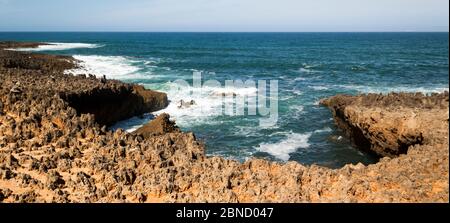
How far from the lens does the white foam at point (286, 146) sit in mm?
21875

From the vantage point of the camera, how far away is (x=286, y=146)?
75.9 feet

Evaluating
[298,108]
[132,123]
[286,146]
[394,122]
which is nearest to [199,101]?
[298,108]

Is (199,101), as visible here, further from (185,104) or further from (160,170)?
(160,170)

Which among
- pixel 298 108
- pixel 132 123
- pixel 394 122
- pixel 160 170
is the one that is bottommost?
pixel 298 108

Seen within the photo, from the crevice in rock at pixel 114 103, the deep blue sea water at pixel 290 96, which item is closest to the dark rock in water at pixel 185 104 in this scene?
the deep blue sea water at pixel 290 96

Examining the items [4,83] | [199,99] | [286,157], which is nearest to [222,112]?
[199,99]

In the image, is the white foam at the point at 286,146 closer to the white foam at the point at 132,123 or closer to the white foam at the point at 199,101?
the white foam at the point at 199,101

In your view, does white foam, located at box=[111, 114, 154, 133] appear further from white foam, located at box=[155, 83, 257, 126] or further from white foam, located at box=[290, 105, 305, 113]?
white foam, located at box=[290, 105, 305, 113]

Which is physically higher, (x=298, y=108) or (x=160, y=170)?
(x=160, y=170)

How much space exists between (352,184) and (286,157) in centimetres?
1167

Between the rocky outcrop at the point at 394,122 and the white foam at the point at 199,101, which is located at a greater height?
the rocky outcrop at the point at 394,122

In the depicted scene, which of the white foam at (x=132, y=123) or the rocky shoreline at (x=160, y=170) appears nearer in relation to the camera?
the rocky shoreline at (x=160, y=170)
